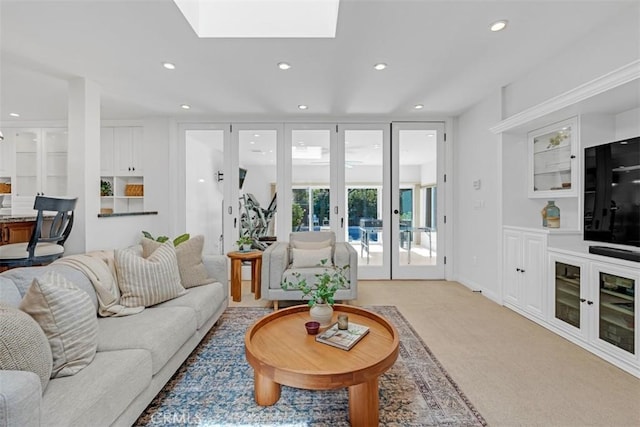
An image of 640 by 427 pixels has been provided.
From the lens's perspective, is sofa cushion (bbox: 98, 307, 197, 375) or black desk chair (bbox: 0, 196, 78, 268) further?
black desk chair (bbox: 0, 196, 78, 268)

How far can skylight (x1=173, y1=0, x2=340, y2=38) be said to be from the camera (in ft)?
7.91

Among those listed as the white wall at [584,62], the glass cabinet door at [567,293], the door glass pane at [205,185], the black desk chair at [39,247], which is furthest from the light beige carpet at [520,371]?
the black desk chair at [39,247]

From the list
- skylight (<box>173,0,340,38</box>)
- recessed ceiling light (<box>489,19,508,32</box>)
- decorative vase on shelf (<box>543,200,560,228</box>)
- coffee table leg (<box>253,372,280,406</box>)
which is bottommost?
coffee table leg (<box>253,372,280,406</box>)

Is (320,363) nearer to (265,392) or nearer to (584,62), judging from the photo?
(265,392)

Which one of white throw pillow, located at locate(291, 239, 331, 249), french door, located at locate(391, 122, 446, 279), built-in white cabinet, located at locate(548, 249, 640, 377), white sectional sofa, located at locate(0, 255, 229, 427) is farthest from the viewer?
french door, located at locate(391, 122, 446, 279)

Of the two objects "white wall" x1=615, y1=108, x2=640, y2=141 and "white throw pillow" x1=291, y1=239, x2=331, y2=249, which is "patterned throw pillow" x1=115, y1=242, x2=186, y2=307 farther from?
"white wall" x1=615, y1=108, x2=640, y2=141

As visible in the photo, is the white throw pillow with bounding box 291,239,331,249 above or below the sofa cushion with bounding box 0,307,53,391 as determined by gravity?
above

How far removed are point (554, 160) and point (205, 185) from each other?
4.63m

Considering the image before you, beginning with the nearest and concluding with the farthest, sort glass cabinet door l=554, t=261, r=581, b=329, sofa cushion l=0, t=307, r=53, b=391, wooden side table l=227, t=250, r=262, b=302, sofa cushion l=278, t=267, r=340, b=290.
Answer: sofa cushion l=0, t=307, r=53, b=391 → glass cabinet door l=554, t=261, r=581, b=329 → sofa cushion l=278, t=267, r=340, b=290 → wooden side table l=227, t=250, r=262, b=302

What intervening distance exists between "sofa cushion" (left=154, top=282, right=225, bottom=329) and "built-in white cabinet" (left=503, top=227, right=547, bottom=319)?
3074mm

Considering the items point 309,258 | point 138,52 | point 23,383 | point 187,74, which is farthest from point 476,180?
point 23,383

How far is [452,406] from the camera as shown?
1725 millimetres

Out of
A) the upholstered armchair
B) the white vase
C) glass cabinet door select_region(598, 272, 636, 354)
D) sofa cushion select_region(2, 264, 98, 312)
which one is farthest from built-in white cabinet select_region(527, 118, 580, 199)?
sofa cushion select_region(2, 264, 98, 312)

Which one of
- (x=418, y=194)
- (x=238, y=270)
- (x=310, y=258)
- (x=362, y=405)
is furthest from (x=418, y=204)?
(x=362, y=405)
